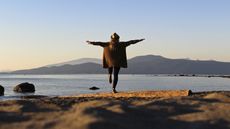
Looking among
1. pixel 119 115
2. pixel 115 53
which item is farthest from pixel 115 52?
pixel 119 115

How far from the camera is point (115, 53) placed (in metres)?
20.4

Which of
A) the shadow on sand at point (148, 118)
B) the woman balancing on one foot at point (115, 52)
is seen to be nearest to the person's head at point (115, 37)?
the woman balancing on one foot at point (115, 52)

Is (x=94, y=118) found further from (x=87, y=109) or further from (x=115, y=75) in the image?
(x=115, y=75)

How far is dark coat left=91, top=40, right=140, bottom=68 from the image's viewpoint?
20438 millimetres

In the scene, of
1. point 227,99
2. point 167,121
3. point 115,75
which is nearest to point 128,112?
point 167,121

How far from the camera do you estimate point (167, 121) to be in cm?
852

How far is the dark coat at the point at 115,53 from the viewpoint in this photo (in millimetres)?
20438

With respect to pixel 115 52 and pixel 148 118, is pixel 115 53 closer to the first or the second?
pixel 115 52

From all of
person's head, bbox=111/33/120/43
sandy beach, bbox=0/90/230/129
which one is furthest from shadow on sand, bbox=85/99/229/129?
person's head, bbox=111/33/120/43

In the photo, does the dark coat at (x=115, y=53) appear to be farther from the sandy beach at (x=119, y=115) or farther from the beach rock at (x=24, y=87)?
the beach rock at (x=24, y=87)

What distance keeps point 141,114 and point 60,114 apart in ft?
4.79

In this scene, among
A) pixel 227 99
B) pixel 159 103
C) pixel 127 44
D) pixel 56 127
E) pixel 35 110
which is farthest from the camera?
pixel 127 44

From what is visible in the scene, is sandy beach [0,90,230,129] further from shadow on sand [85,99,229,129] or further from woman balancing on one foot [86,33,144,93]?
woman balancing on one foot [86,33,144,93]

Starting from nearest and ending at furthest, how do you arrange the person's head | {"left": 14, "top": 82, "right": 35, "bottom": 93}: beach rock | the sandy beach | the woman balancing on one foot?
the sandy beach
the person's head
the woman balancing on one foot
{"left": 14, "top": 82, "right": 35, "bottom": 93}: beach rock
